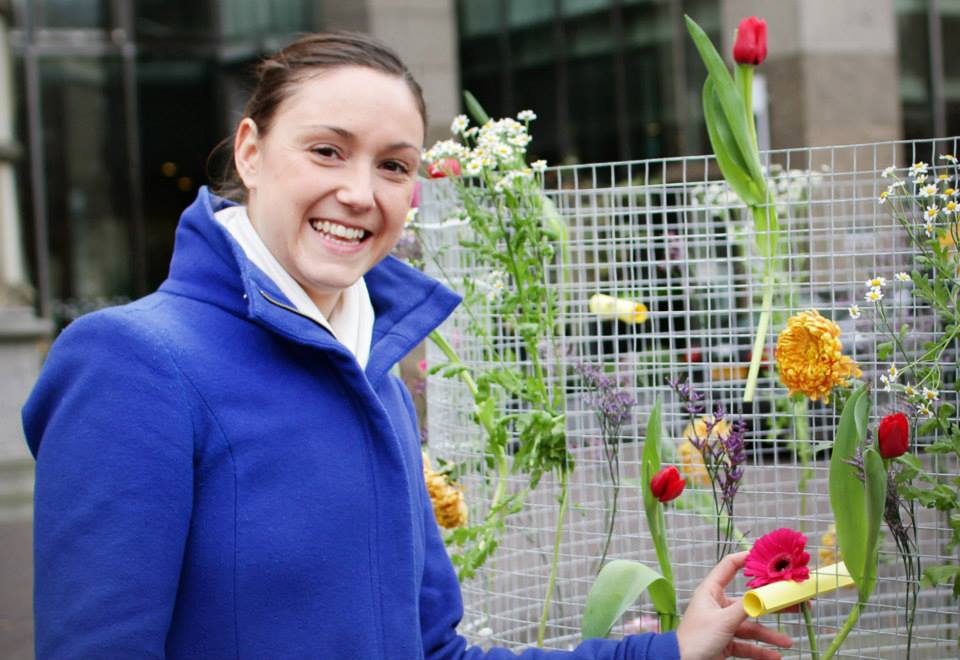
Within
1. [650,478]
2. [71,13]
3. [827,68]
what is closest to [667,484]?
[650,478]

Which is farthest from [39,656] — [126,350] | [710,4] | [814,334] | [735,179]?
[710,4]

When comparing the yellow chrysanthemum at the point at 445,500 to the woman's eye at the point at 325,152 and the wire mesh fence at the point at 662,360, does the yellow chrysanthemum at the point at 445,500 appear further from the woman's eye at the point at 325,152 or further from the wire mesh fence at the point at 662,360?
the woman's eye at the point at 325,152

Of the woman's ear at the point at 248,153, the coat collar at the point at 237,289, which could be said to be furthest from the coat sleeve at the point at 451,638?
the woman's ear at the point at 248,153

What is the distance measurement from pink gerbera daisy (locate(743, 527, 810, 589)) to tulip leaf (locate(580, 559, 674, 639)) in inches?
9.7

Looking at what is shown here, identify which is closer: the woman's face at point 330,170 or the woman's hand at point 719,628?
Result: the woman's face at point 330,170

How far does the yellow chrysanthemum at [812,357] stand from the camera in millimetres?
2080

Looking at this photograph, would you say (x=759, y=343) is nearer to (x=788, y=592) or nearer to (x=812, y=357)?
(x=812, y=357)

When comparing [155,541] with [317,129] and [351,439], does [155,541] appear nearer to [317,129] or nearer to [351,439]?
[351,439]

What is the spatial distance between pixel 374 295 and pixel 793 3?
43.5ft

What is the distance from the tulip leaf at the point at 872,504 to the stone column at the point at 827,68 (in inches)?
498

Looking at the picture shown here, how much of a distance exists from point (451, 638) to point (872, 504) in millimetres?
734

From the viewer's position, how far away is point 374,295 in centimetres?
174

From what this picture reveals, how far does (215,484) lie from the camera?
1.35 m

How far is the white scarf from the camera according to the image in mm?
1500
